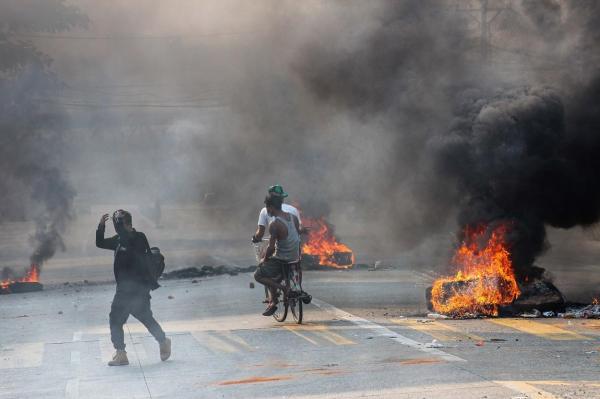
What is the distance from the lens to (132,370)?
9.60 m

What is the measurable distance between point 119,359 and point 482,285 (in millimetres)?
5442

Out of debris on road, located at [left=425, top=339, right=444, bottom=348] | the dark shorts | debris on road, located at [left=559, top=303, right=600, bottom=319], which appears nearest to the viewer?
debris on road, located at [left=425, top=339, right=444, bottom=348]

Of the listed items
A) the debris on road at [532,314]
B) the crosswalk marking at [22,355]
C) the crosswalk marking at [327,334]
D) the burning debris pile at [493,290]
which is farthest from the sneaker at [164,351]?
the debris on road at [532,314]

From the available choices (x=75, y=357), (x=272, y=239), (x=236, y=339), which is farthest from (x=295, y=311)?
(x=75, y=357)

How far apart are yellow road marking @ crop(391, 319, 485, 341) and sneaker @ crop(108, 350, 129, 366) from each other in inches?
135

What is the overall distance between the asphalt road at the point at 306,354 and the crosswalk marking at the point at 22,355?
A: 0.05 feet

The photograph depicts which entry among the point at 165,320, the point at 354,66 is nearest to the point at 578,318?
the point at 165,320

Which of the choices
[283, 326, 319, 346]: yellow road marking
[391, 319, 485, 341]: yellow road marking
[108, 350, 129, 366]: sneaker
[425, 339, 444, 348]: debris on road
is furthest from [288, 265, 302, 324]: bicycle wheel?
[108, 350, 129, 366]: sneaker

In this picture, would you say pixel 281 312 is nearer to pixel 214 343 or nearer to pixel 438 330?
pixel 214 343

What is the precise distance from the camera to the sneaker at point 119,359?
9.81 meters

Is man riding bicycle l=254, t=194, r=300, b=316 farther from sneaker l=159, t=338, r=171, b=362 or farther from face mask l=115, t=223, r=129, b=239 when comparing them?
face mask l=115, t=223, r=129, b=239

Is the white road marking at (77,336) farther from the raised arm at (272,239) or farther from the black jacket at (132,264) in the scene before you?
the raised arm at (272,239)

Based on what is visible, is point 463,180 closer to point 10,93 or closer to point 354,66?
point 354,66

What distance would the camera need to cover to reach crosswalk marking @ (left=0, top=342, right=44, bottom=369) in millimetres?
10180
